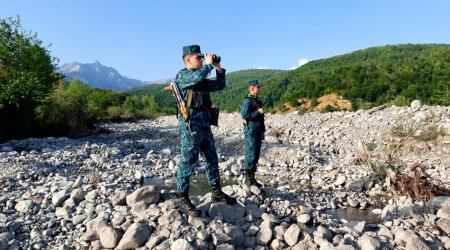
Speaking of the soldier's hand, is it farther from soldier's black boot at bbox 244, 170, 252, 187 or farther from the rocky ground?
soldier's black boot at bbox 244, 170, 252, 187

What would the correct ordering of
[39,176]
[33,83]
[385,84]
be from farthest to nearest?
[385,84] < [33,83] < [39,176]

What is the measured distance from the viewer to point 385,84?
125 feet

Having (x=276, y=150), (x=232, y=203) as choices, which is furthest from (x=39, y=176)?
(x=276, y=150)

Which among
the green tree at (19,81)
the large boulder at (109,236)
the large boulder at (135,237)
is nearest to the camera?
the large boulder at (135,237)

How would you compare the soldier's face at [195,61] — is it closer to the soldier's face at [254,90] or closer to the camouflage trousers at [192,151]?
the camouflage trousers at [192,151]

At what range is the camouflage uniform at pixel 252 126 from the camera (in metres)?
6.98

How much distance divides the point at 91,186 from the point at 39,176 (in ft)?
12.1

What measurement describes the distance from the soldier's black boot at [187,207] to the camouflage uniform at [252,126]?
245 cm

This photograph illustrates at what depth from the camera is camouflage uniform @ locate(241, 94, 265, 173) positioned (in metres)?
6.98

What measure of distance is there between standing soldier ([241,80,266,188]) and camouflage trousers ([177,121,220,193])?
6.43 ft

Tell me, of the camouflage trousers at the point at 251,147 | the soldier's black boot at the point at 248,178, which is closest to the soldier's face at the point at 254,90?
the camouflage trousers at the point at 251,147

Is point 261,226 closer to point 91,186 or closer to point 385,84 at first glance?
point 91,186

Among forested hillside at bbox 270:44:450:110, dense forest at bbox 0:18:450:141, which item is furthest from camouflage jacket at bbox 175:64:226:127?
forested hillside at bbox 270:44:450:110

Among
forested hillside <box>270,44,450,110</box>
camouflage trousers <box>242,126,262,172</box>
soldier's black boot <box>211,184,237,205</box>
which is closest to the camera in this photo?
soldier's black boot <box>211,184,237,205</box>
